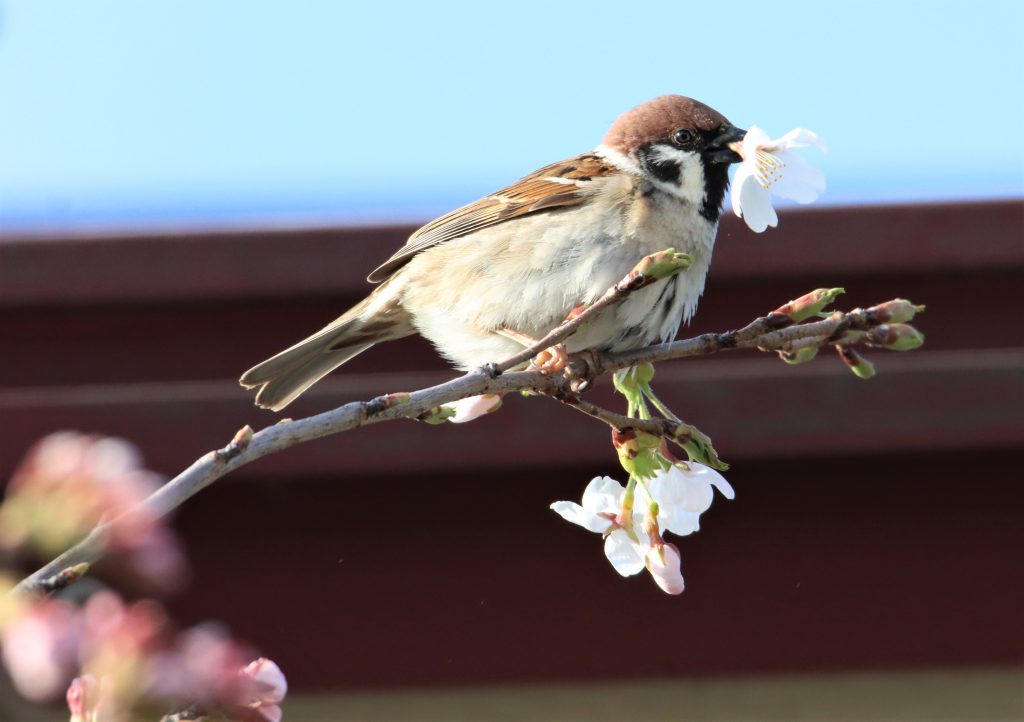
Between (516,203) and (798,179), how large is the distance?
1.07 metres

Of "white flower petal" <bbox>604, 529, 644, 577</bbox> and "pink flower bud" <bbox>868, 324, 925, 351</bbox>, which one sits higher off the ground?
"pink flower bud" <bbox>868, 324, 925, 351</bbox>

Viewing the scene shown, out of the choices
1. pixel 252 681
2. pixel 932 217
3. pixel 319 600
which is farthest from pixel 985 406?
pixel 252 681

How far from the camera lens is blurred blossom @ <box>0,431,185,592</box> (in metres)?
0.81

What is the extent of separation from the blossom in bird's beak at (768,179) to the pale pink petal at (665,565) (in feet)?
1.13

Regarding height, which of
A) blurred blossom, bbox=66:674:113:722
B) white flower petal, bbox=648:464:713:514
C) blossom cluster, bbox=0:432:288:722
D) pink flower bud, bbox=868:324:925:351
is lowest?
white flower petal, bbox=648:464:713:514

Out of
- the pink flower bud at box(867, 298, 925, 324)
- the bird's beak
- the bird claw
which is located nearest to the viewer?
the pink flower bud at box(867, 298, 925, 324)

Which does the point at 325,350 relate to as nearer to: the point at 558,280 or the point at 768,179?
the point at 558,280

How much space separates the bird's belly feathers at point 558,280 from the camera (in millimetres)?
2109

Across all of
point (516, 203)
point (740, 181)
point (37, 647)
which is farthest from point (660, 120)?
point (37, 647)

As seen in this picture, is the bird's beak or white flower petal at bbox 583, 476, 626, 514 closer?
white flower petal at bbox 583, 476, 626, 514

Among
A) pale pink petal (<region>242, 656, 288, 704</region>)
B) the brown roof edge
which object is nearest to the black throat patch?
the brown roof edge

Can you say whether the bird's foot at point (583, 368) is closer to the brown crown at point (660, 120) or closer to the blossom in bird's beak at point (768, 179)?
the blossom in bird's beak at point (768, 179)

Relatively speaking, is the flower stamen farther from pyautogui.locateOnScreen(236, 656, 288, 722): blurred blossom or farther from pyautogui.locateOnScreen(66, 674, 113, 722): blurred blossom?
pyautogui.locateOnScreen(66, 674, 113, 722): blurred blossom

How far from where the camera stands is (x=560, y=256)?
2.20m
